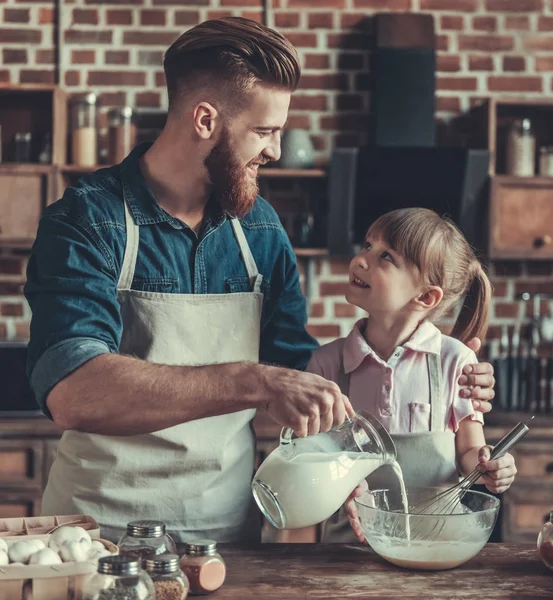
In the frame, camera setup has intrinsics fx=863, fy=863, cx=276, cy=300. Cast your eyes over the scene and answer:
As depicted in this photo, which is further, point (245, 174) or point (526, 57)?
point (526, 57)

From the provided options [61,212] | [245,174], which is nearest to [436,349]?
[245,174]

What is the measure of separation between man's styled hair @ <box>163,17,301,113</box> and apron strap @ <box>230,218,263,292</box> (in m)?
0.24

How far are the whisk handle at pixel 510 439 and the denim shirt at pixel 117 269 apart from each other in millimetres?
531

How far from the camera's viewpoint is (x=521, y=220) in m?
3.19

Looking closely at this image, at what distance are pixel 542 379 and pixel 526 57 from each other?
4.21 feet

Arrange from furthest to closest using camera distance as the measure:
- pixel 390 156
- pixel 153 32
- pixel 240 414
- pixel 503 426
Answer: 1. pixel 153 32
2. pixel 390 156
3. pixel 503 426
4. pixel 240 414

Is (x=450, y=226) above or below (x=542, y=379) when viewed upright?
above

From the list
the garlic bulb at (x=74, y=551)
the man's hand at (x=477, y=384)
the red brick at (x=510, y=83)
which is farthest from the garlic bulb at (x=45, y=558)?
the red brick at (x=510, y=83)

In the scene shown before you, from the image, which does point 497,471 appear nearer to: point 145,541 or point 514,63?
point 145,541

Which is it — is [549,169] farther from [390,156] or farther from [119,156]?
[119,156]

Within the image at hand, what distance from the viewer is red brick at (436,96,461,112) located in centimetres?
341

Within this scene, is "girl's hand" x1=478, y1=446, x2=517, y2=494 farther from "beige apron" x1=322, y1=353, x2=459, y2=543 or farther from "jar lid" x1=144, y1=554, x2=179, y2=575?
"jar lid" x1=144, y1=554, x2=179, y2=575

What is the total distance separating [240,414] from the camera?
5.50 feet

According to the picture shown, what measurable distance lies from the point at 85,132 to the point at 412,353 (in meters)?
1.91
